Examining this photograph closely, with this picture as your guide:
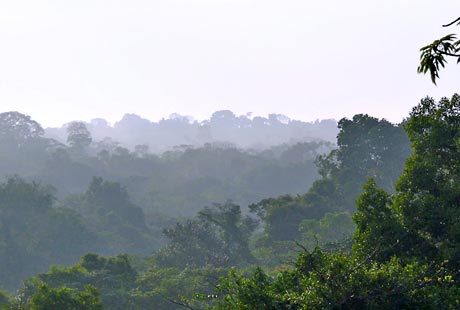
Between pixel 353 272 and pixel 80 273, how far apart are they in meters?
21.4

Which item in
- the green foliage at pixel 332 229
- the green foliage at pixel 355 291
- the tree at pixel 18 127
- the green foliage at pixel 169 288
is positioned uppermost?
the tree at pixel 18 127

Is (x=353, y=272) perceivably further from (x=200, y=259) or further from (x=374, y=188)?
(x=200, y=259)

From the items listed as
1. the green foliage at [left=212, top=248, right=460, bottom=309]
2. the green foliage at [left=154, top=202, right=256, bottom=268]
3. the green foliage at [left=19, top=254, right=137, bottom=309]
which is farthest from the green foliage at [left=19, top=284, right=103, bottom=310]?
the green foliage at [left=154, top=202, right=256, bottom=268]

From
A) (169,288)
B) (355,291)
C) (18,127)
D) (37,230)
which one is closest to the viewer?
(355,291)

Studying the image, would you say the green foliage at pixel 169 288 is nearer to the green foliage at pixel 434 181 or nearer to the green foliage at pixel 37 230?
the green foliage at pixel 434 181

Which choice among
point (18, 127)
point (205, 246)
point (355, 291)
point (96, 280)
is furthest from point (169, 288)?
point (18, 127)

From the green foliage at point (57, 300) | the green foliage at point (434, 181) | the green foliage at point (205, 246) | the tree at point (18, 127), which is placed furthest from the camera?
the tree at point (18, 127)

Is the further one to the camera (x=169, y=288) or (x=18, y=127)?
(x=18, y=127)

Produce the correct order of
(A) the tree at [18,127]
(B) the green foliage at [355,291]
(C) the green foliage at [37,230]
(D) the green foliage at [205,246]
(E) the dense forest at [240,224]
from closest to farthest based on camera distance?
1. (B) the green foliage at [355,291]
2. (E) the dense forest at [240,224]
3. (D) the green foliage at [205,246]
4. (C) the green foliage at [37,230]
5. (A) the tree at [18,127]

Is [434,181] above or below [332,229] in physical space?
above

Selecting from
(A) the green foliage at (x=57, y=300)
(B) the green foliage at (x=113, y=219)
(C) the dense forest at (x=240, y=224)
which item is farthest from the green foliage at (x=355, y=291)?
(B) the green foliage at (x=113, y=219)

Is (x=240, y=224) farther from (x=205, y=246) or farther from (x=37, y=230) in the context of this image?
(x=37, y=230)

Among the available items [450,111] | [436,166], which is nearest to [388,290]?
[436,166]

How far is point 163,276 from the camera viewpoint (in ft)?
117
